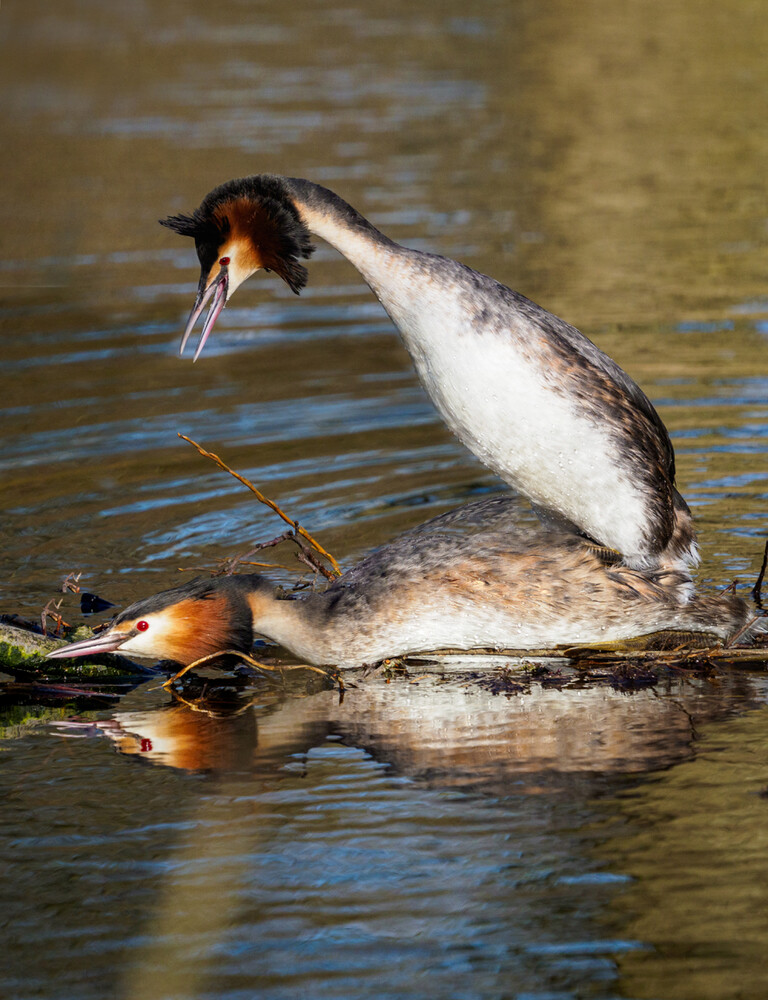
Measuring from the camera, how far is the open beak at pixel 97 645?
19.9ft

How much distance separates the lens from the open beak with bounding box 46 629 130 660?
19.9 feet

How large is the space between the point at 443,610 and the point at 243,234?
1.66m

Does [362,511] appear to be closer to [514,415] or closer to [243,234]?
[514,415]

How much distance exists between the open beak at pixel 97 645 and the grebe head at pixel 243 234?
3.71 feet

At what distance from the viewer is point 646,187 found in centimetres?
Answer: 1606

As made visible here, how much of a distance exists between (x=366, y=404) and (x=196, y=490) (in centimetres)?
182

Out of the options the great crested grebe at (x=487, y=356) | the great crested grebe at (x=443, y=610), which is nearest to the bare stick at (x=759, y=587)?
the great crested grebe at (x=443, y=610)

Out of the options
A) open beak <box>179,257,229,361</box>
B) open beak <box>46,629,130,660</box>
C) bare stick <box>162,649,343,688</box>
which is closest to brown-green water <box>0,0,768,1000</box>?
bare stick <box>162,649,343,688</box>

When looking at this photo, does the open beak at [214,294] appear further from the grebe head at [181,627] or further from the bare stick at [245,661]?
the bare stick at [245,661]

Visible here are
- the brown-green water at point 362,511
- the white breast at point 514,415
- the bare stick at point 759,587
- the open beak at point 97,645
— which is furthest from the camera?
the bare stick at point 759,587

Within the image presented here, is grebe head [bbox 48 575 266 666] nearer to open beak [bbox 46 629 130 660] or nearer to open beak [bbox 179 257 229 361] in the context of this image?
open beak [bbox 46 629 130 660]

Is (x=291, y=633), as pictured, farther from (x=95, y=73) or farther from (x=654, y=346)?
(x=95, y=73)

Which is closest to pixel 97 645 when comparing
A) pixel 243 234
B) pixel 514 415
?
pixel 243 234

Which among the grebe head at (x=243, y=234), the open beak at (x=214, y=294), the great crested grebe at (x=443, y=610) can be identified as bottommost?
the great crested grebe at (x=443, y=610)
